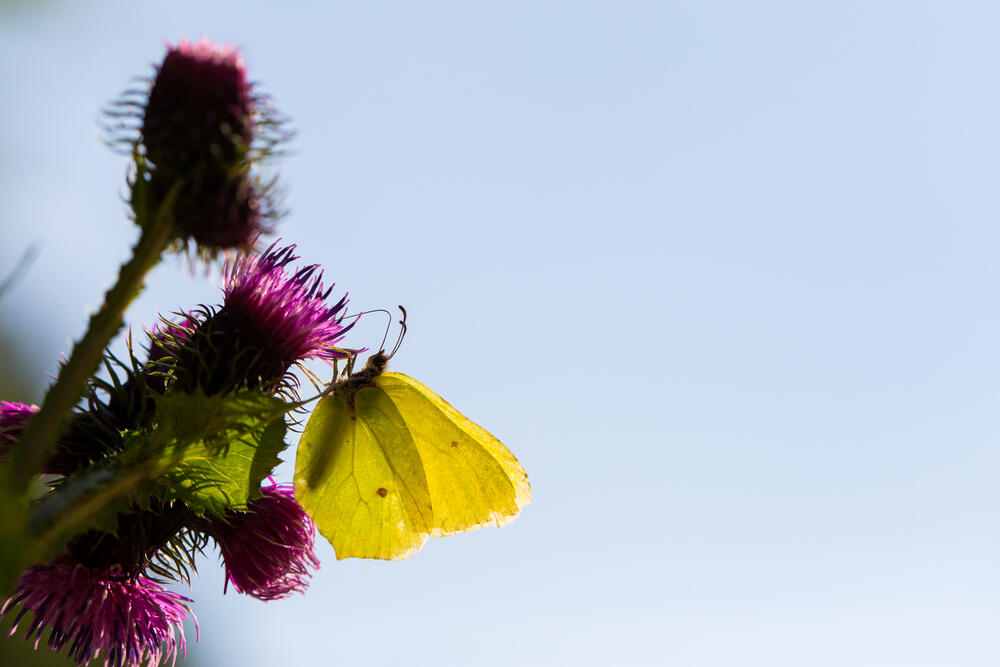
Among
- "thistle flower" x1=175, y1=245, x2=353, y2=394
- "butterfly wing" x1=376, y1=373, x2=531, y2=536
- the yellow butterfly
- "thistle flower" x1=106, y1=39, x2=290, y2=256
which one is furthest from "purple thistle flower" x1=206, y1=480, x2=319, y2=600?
"thistle flower" x1=106, y1=39, x2=290, y2=256

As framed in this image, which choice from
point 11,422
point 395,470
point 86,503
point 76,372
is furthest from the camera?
point 395,470

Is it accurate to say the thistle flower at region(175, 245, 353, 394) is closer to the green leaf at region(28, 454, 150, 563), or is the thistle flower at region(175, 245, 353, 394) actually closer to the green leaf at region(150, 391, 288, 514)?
the green leaf at region(150, 391, 288, 514)

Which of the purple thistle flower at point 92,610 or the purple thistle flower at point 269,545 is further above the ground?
the purple thistle flower at point 269,545

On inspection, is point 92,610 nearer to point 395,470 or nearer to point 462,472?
point 395,470

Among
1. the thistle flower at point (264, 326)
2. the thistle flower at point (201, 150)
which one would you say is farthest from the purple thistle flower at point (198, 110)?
the thistle flower at point (264, 326)

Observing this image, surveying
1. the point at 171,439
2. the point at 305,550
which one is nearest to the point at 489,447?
the point at 305,550

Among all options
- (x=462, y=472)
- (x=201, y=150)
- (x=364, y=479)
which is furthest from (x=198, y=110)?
(x=462, y=472)

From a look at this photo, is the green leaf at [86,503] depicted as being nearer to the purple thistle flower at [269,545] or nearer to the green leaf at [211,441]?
the green leaf at [211,441]
